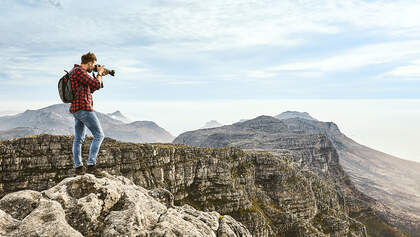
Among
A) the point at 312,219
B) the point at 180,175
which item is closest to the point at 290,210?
the point at 312,219

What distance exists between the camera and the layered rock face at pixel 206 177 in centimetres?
8156

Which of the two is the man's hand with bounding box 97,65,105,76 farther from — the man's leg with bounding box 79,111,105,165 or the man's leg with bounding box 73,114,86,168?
the man's leg with bounding box 73,114,86,168

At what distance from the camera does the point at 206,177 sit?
115m

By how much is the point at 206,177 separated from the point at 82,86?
4171 inches

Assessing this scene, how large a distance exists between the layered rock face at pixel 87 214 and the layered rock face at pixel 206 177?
3083 inches

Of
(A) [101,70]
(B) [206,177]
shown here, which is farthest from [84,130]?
(B) [206,177]

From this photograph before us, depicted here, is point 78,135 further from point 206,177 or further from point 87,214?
point 206,177

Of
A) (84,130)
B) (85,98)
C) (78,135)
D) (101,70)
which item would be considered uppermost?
(101,70)

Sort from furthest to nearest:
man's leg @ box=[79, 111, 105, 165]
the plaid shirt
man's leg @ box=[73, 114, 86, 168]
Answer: man's leg @ box=[73, 114, 86, 168], man's leg @ box=[79, 111, 105, 165], the plaid shirt

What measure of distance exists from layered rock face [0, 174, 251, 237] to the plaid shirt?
14.9 feet

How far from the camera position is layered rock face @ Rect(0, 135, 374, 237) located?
268 ft

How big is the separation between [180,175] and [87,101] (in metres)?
100

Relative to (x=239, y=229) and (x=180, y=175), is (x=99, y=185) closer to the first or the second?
(x=239, y=229)

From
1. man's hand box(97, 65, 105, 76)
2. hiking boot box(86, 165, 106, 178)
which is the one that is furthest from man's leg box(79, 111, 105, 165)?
man's hand box(97, 65, 105, 76)
